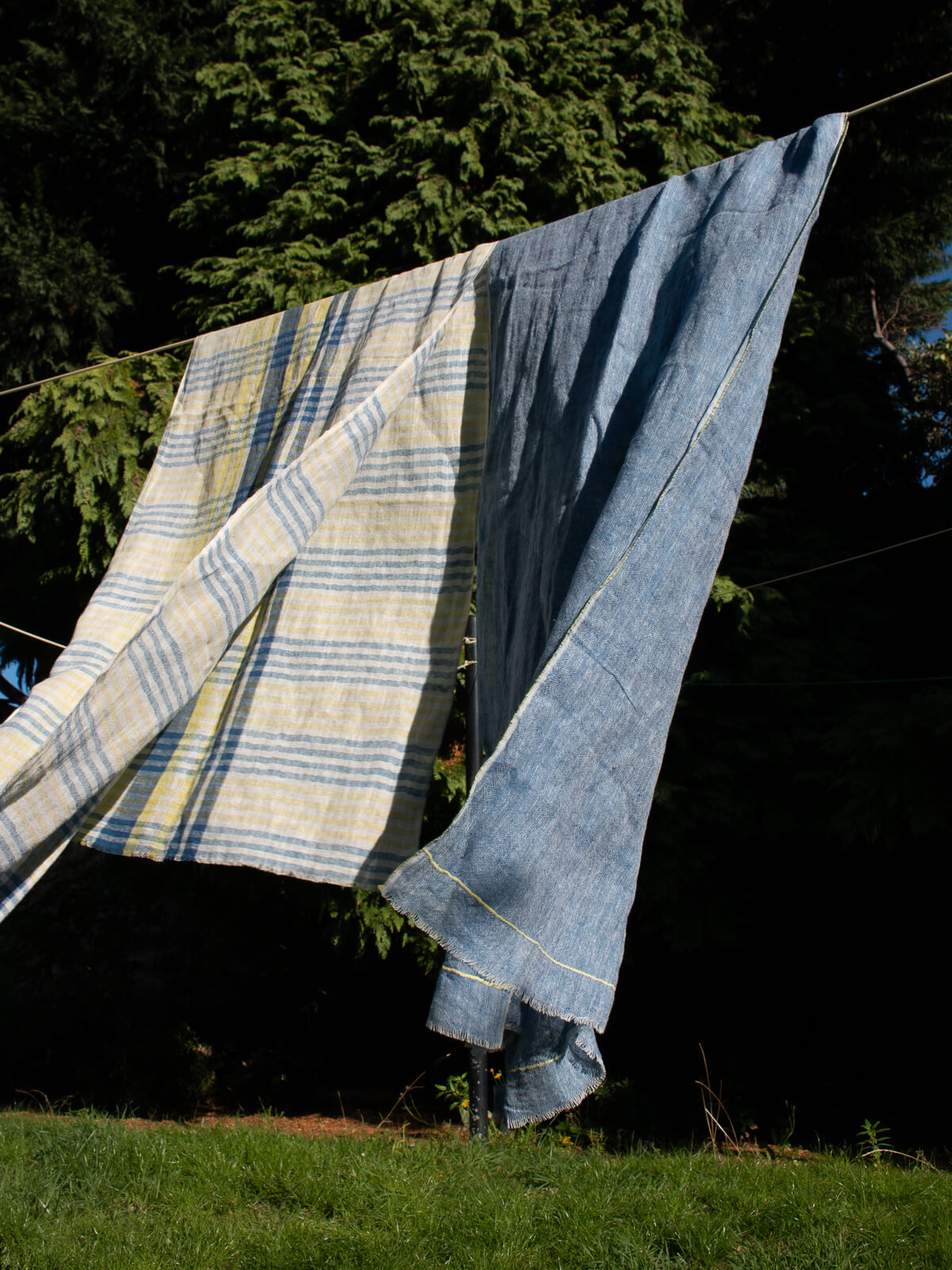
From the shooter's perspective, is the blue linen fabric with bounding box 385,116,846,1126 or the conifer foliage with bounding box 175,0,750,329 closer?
the blue linen fabric with bounding box 385,116,846,1126

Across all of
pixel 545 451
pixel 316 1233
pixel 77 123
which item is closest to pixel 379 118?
pixel 77 123

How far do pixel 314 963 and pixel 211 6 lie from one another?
7324mm

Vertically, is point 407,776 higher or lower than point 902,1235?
higher

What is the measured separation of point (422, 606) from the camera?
156 cm

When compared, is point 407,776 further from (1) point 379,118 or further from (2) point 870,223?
(2) point 870,223

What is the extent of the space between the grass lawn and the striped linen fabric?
1396 millimetres

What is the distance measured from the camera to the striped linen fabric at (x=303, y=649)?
133cm

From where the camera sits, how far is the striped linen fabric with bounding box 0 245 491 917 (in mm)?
1328

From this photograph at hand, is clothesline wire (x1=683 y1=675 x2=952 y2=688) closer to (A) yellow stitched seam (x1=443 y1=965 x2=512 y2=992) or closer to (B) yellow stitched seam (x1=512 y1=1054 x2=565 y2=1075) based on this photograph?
(B) yellow stitched seam (x1=512 y1=1054 x2=565 y2=1075)

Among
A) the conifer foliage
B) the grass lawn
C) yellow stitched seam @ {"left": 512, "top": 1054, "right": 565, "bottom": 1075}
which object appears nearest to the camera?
yellow stitched seam @ {"left": 512, "top": 1054, "right": 565, "bottom": 1075}

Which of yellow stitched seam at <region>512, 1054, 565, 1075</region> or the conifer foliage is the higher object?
the conifer foliage

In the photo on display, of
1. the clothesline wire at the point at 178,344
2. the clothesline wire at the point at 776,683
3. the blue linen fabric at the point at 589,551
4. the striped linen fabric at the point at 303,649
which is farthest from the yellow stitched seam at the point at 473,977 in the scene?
the clothesline wire at the point at 776,683

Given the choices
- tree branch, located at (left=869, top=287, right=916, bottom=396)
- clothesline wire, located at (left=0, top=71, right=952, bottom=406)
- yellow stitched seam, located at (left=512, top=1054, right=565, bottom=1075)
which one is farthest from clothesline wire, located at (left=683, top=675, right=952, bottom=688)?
yellow stitched seam, located at (left=512, top=1054, right=565, bottom=1075)

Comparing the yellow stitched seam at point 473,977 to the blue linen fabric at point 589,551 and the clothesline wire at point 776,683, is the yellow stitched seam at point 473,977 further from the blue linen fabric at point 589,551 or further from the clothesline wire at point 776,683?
the clothesline wire at point 776,683
